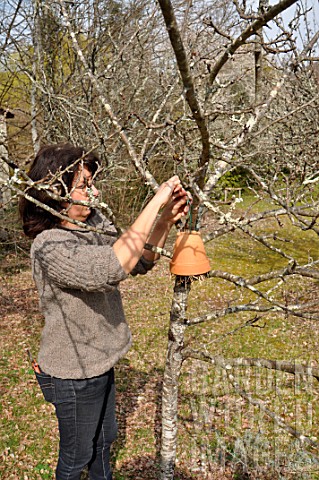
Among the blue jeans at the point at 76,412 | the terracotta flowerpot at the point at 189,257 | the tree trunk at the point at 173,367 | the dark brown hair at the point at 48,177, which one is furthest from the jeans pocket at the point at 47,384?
the terracotta flowerpot at the point at 189,257

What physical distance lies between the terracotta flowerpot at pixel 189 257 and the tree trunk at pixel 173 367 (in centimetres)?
17

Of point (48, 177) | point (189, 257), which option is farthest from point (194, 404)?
point (48, 177)

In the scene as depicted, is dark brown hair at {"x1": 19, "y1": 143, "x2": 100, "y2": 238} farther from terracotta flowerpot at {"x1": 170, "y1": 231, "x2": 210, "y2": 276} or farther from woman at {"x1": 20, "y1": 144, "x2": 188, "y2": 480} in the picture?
terracotta flowerpot at {"x1": 170, "y1": 231, "x2": 210, "y2": 276}

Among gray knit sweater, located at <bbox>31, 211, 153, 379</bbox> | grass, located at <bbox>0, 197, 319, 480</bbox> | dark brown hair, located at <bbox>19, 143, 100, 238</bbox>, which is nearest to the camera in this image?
gray knit sweater, located at <bbox>31, 211, 153, 379</bbox>

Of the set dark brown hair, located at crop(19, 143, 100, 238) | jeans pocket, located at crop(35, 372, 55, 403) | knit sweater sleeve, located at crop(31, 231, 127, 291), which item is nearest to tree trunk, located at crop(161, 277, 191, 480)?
knit sweater sleeve, located at crop(31, 231, 127, 291)

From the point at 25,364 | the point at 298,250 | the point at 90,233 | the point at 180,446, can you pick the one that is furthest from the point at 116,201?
the point at 90,233

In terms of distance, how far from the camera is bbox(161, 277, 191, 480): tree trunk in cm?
211

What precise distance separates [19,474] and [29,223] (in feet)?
7.77

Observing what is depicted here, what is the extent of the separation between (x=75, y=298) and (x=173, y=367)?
631 millimetres

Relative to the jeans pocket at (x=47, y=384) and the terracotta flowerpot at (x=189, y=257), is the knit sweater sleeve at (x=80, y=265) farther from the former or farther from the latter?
the jeans pocket at (x=47, y=384)

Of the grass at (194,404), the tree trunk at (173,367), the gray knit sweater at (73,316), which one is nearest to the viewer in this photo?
the gray knit sweater at (73,316)

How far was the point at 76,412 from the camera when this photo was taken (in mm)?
2121

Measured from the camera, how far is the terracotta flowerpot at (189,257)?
1.77m

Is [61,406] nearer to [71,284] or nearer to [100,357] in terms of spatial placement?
[100,357]
